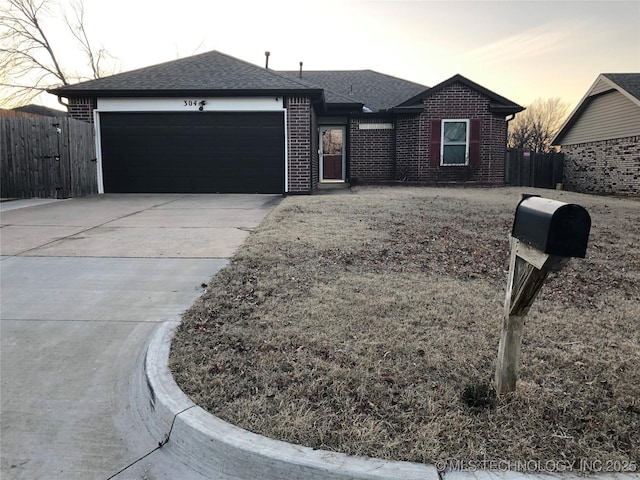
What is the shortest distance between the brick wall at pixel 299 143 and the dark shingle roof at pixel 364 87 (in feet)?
14.7

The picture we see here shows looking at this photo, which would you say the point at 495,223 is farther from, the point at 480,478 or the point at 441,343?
the point at 480,478

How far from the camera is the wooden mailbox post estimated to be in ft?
6.12

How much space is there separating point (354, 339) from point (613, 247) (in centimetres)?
520

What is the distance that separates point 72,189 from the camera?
1199cm

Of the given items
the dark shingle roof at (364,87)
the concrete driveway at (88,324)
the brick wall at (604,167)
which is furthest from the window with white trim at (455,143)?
the concrete driveway at (88,324)

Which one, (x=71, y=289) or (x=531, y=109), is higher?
(x=531, y=109)

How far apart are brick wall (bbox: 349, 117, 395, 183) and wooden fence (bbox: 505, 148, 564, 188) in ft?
16.2

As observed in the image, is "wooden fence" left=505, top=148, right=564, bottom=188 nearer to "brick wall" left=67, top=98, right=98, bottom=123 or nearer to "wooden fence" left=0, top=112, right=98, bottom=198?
"brick wall" left=67, top=98, right=98, bottom=123

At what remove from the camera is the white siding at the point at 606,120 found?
1727cm

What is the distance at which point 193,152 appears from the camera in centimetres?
1317

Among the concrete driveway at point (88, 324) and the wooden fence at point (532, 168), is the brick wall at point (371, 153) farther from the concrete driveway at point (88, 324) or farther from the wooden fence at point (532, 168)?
the concrete driveway at point (88, 324)

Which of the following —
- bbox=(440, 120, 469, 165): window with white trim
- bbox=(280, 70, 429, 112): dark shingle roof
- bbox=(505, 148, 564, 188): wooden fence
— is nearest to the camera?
bbox=(440, 120, 469, 165): window with white trim

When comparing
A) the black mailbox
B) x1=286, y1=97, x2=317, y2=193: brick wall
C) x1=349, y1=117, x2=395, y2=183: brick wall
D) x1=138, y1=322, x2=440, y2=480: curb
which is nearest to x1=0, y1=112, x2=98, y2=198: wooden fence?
x1=286, y1=97, x2=317, y2=193: brick wall

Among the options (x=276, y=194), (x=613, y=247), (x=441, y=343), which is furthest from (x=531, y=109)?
(x=441, y=343)
